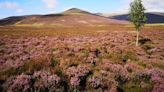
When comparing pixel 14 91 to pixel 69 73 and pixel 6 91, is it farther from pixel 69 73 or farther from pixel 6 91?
pixel 69 73

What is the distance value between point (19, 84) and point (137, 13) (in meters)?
31.9

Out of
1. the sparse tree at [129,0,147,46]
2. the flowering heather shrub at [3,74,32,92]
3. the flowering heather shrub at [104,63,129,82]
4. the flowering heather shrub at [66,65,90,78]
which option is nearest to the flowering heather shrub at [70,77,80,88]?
the flowering heather shrub at [66,65,90,78]

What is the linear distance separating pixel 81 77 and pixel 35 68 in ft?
9.76

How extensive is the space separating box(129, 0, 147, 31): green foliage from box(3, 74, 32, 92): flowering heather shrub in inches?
1232

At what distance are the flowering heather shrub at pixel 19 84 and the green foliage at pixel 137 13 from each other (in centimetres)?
3128

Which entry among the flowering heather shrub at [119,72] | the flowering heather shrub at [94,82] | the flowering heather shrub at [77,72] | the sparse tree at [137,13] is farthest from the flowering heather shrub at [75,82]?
the sparse tree at [137,13]

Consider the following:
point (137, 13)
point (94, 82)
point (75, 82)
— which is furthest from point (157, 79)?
point (137, 13)

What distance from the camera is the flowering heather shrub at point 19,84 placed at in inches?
367

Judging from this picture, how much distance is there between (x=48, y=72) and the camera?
1066 cm

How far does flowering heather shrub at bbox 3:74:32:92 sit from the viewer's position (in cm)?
933

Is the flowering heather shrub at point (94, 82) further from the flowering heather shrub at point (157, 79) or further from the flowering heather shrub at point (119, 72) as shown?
the flowering heather shrub at point (157, 79)

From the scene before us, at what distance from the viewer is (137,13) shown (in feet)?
124

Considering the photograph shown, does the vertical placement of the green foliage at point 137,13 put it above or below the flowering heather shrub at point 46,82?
above

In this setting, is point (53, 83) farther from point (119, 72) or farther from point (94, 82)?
point (119, 72)
